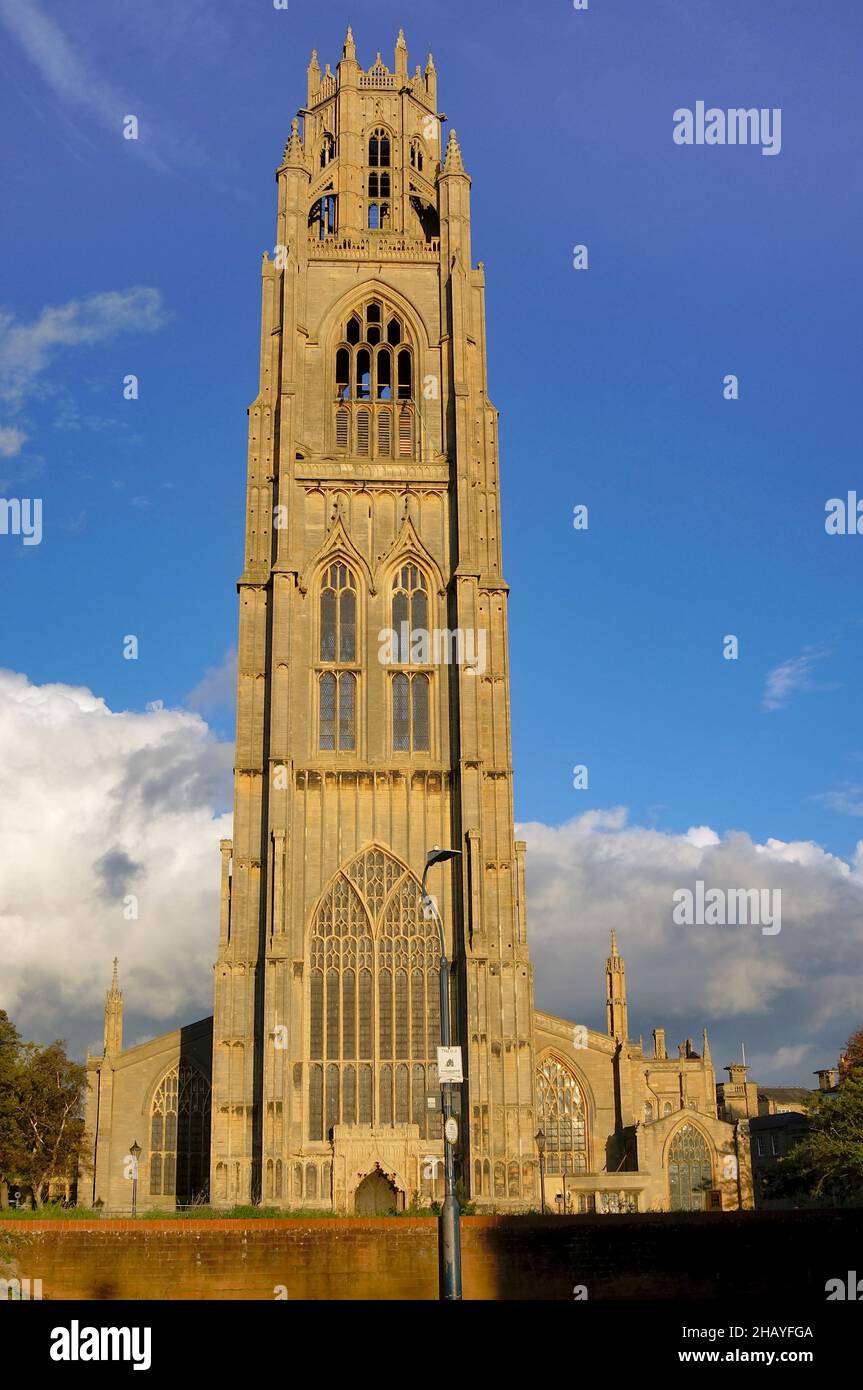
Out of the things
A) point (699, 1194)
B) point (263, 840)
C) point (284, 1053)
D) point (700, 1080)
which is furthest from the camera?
point (700, 1080)

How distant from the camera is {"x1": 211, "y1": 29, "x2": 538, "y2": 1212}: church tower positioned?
5272 centimetres

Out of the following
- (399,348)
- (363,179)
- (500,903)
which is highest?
(363,179)

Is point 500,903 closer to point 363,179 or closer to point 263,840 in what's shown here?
point 263,840

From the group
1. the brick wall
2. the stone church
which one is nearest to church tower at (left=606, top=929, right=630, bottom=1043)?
the stone church

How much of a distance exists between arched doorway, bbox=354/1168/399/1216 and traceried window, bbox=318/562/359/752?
1593 cm

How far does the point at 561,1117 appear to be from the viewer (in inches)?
2473

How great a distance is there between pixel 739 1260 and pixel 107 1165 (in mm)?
31176

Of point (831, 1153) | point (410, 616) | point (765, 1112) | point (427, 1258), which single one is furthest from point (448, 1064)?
point (765, 1112)

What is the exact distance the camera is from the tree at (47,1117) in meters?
60.2

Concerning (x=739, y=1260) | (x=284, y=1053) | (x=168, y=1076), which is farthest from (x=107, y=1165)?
(x=739, y=1260)

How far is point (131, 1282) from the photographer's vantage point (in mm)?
32625

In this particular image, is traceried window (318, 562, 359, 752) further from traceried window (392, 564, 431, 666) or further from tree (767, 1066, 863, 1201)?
tree (767, 1066, 863, 1201)

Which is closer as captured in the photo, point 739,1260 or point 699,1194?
point 739,1260

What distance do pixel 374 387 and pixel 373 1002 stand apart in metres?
26.3
